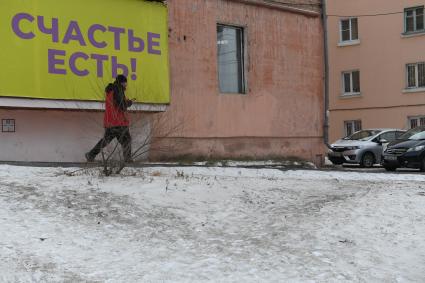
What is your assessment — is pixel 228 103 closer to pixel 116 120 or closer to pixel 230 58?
pixel 230 58

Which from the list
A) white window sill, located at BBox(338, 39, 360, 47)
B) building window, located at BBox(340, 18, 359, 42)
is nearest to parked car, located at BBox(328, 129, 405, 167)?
white window sill, located at BBox(338, 39, 360, 47)

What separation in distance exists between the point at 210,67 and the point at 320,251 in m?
8.15

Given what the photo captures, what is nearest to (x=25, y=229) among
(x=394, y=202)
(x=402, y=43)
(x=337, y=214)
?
(x=337, y=214)

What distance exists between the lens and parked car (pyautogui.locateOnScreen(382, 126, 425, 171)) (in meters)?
→ 15.2

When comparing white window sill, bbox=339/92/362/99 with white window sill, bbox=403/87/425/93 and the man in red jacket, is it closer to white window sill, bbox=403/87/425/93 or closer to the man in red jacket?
white window sill, bbox=403/87/425/93

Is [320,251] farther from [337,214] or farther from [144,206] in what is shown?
[144,206]

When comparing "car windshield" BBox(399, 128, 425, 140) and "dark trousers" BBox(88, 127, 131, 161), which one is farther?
"car windshield" BBox(399, 128, 425, 140)

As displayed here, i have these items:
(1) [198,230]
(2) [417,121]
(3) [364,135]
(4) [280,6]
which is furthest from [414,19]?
(1) [198,230]

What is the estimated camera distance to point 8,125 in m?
10.3

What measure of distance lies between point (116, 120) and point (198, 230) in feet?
11.7

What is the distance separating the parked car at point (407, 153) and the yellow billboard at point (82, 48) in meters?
7.30

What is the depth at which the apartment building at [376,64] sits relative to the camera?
26922 mm

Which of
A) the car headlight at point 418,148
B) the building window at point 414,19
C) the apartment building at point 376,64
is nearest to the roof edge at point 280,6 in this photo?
the car headlight at point 418,148

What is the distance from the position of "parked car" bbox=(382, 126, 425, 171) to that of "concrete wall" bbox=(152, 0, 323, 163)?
2.04m
